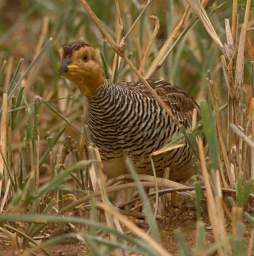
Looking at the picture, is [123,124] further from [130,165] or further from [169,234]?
[130,165]

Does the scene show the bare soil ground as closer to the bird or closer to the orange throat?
the bird

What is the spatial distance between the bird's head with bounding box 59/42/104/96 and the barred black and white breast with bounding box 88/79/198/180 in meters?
0.06

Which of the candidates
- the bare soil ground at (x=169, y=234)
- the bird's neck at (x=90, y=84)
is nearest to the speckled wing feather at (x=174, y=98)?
the bird's neck at (x=90, y=84)

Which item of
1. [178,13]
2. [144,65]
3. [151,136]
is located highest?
[178,13]

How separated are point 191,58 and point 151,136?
6.58ft

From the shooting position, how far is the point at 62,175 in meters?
3.32

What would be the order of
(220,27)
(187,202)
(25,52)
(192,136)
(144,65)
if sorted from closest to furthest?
1. (192,136)
2. (187,202)
3. (144,65)
4. (220,27)
5. (25,52)

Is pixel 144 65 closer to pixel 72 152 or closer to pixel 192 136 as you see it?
pixel 72 152

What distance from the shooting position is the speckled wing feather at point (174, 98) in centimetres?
488

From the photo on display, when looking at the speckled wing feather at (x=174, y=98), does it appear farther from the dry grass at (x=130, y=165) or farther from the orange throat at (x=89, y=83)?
the orange throat at (x=89, y=83)

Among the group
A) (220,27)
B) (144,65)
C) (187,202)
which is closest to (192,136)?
(187,202)

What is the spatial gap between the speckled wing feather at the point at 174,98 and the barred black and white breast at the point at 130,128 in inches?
8.5

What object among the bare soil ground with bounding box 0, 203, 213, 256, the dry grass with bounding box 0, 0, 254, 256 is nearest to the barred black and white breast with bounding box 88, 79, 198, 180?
the dry grass with bounding box 0, 0, 254, 256

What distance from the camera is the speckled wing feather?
4875mm
